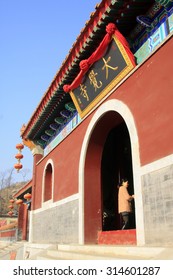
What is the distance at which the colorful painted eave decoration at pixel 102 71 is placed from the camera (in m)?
4.74

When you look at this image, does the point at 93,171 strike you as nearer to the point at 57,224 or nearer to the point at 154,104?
the point at 57,224

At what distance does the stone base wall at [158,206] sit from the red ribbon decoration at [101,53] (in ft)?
6.17

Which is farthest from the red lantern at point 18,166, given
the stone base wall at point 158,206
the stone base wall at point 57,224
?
the stone base wall at point 158,206

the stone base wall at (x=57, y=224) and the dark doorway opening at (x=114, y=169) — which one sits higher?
the dark doorway opening at (x=114, y=169)

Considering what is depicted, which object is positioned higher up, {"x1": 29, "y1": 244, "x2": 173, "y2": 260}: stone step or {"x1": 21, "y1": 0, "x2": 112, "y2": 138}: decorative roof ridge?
{"x1": 21, "y1": 0, "x2": 112, "y2": 138}: decorative roof ridge

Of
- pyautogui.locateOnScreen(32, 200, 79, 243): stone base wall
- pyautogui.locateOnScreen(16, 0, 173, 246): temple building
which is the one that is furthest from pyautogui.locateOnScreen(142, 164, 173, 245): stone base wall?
pyautogui.locateOnScreen(32, 200, 79, 243): stone base wall

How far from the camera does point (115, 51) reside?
4887 millimetres

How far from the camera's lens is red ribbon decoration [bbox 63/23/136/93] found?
186 inches

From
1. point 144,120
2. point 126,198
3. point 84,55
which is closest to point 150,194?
point 144,120

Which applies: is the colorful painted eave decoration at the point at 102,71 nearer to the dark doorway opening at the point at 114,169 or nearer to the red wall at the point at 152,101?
the red wall at the point at 152,101

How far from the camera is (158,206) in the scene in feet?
11.8

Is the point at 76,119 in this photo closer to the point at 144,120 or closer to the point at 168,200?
the point at 144,120

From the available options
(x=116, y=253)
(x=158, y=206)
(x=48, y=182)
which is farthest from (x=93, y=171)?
(x=48, y=182)

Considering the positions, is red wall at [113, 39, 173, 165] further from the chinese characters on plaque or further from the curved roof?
the curved roof
